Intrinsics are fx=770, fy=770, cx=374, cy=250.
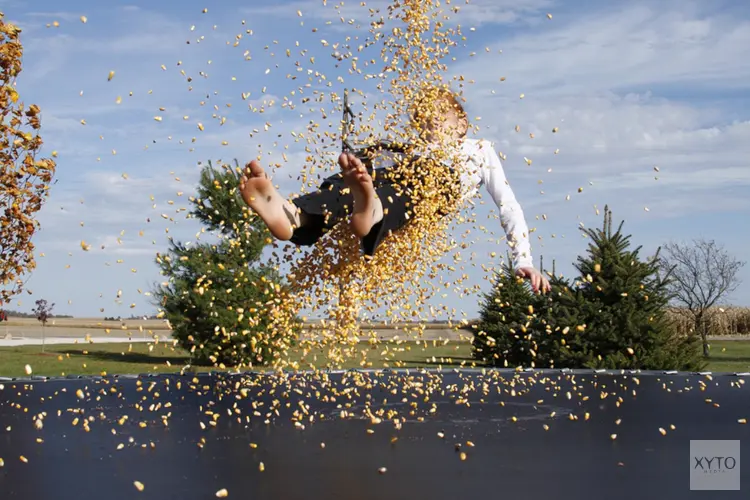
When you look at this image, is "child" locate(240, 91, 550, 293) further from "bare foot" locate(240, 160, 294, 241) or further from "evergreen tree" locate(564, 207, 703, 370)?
"evergreen tree" locate(564, 207, 703, 370)

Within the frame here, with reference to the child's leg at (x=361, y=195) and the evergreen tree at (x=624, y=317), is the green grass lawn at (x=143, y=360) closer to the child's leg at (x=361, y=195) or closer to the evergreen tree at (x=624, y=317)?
the evergreen tree at (x=624, y=317)

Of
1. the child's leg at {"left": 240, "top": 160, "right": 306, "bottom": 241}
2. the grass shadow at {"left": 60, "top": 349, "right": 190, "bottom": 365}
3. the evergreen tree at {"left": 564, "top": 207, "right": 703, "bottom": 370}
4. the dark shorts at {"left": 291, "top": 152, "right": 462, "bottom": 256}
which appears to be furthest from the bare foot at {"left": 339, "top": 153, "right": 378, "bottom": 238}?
the grass shadow at {"left": 60, "top": 349, "right": 190, "bottom": 365}

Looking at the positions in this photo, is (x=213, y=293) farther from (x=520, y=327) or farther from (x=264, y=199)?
(x=264, y=199)

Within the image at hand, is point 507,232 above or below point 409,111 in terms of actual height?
below

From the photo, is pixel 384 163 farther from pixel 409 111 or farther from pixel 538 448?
pixel 538 448

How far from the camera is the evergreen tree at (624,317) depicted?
21.2 feet

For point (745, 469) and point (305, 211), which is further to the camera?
point (305, 211)

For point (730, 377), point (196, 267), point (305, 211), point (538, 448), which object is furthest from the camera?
point (196, 267)

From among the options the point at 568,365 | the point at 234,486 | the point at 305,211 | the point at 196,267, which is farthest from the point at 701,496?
the point at 196,267

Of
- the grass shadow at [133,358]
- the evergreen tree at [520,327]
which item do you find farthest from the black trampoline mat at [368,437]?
the grass shadow at [133,358]

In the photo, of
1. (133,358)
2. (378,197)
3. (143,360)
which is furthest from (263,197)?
(133,358)

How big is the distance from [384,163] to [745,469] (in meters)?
1.87

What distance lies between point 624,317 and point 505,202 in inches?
133

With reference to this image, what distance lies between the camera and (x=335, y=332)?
11.4ft
